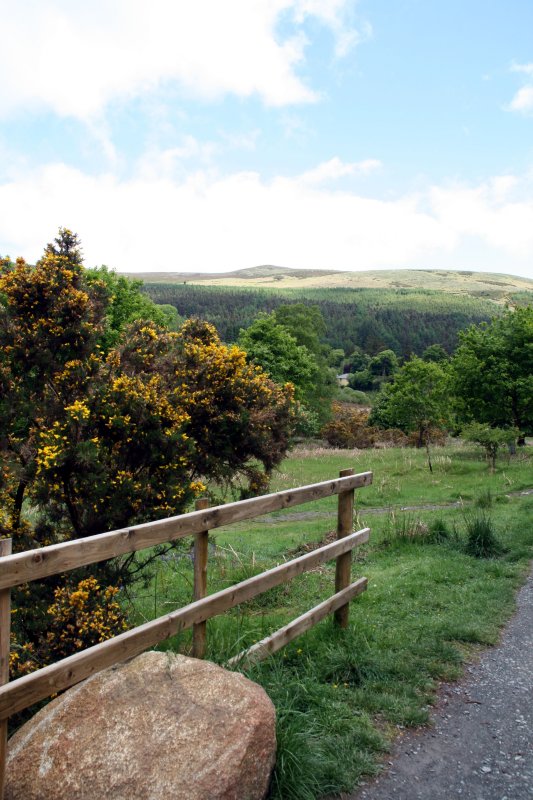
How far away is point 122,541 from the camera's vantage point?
3.78 metres

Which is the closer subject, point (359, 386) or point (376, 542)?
point (376, 542)

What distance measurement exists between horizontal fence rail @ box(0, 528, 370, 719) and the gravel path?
1.41 meters

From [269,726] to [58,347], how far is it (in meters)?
4.94

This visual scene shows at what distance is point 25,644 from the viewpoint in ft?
16.9

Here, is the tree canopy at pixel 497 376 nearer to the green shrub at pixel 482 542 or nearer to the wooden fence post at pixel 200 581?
the green shrub at pixel 482 542

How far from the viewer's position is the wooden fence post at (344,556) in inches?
240

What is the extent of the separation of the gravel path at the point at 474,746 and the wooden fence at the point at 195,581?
→ 121cm

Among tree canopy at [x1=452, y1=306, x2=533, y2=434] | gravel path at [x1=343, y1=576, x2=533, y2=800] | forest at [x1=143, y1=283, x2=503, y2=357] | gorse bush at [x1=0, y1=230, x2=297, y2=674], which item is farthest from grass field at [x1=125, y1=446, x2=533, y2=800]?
forest at [x1=143, y1=283, x2=503, y2=357]

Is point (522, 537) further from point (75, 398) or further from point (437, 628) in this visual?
point (75, 398)

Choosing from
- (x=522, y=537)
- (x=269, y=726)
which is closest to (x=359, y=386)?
(x=522, y=537)

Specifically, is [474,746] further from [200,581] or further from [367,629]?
[200,581]

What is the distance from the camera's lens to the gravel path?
3.92 m

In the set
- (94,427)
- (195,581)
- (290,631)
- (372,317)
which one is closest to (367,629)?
(290,631)

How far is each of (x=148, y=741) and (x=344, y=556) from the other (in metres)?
3.15
